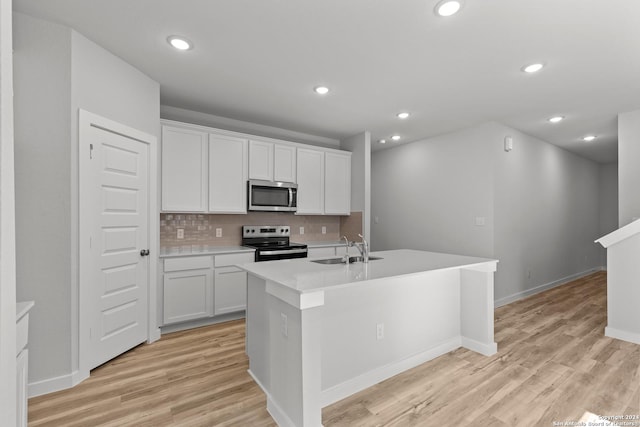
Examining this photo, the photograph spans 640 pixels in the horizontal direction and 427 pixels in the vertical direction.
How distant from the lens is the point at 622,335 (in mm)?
3100

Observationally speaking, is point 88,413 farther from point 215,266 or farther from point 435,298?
point 435,298

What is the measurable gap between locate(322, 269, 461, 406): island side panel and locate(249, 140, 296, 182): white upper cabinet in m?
2.40

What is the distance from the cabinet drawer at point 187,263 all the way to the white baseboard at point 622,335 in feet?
14.0

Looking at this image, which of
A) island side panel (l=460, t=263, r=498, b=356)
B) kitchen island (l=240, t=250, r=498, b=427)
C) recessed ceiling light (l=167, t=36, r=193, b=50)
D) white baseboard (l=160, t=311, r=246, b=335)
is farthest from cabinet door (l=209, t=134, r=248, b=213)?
island side panel (l=460, t=263, r=498, b=356)

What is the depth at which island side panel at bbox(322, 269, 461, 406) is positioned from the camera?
210 cm

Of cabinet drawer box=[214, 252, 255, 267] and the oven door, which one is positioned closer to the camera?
cabinet drawer box=[214, 252, 255, 267]

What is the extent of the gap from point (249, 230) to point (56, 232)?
2240 millimetres

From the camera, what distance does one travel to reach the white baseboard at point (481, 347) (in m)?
2.75

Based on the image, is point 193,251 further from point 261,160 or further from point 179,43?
point 179,43

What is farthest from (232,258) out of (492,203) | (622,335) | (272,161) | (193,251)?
(622,335)

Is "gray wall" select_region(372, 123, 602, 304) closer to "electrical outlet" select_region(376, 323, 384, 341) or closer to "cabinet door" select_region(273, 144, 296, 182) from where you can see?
"cabinet door" select_region(273, 144, 296, 182)

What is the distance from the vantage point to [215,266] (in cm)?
349

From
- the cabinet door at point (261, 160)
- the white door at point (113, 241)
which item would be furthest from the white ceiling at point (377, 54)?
the white door at point (113, 241)

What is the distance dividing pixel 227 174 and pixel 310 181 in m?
1.26
